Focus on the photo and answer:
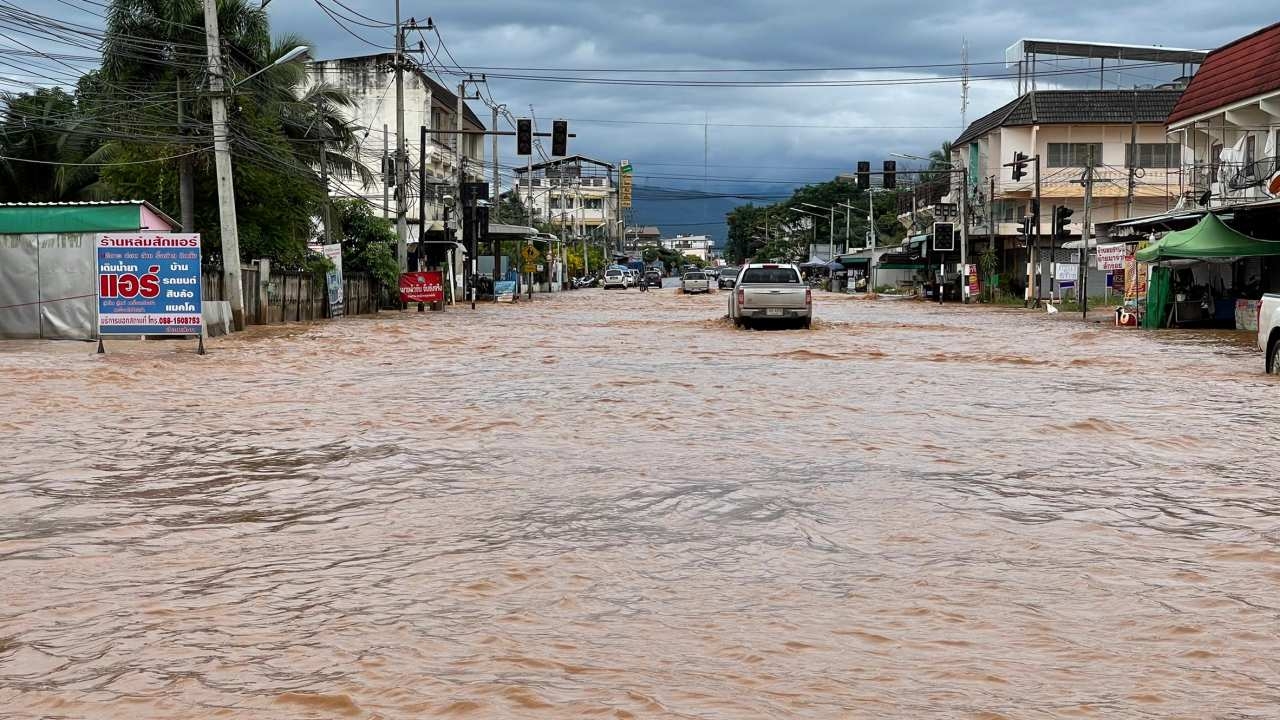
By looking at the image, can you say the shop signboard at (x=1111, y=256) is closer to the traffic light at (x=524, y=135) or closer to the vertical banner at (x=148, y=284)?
the traffic light at (x=524, y=135)

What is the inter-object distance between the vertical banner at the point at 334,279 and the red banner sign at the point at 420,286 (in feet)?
17.2

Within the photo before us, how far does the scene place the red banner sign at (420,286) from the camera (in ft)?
156

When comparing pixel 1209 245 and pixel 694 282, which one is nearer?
pixel 1209 245

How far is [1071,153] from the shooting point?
2766 inches

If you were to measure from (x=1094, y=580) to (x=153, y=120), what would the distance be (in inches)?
1330

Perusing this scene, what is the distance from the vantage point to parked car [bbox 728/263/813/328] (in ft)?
108

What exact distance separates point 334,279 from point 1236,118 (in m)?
26.2

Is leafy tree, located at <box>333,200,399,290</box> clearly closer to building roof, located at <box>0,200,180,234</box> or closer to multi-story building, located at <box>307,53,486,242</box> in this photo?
building roof, located at <box>0,200,180,234</box>

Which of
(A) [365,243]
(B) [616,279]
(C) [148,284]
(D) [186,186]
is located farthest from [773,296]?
(B) [616,279]

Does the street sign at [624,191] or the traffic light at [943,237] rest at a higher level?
the street sign at [624,191]

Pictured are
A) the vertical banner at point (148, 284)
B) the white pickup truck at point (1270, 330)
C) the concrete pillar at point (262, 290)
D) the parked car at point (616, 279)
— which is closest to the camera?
the white pickup truck at point (1270, 330)

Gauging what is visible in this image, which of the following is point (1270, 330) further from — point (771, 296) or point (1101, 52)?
point (1101, 52)

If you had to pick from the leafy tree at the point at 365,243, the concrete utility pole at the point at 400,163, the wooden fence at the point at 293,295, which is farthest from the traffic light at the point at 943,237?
the wooden fence at the point at 293,295

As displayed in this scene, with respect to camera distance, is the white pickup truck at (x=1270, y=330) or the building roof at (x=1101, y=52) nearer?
the white pickup truck at (x=1270, y=330)
